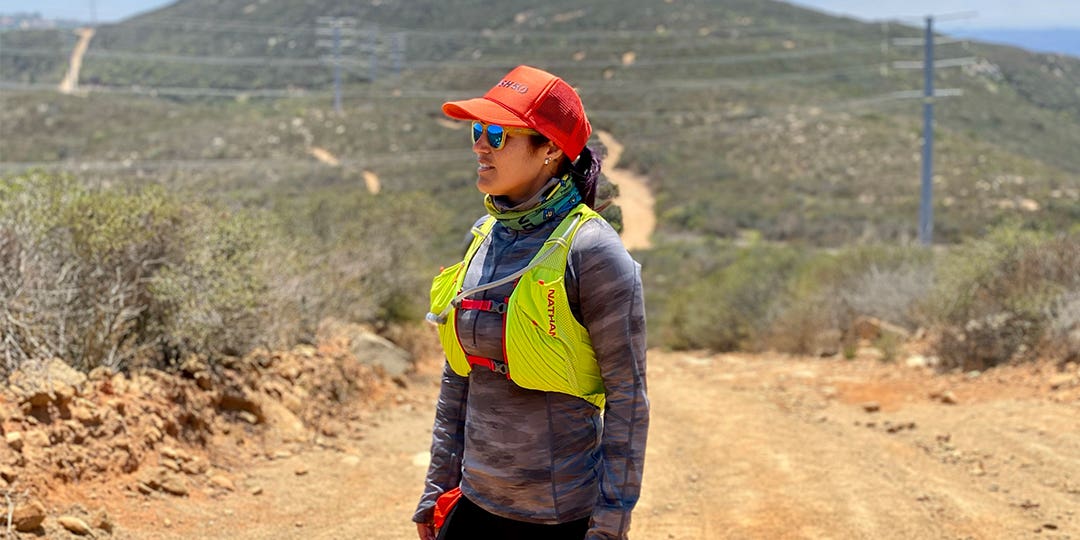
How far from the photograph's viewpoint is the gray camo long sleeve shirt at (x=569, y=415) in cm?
229

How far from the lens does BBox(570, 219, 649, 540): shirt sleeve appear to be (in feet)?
7.49

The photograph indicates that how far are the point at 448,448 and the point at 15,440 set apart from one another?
10.2 ft

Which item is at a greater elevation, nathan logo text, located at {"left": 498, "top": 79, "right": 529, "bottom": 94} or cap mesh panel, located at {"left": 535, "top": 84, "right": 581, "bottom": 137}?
nathan logo text, located at {"left": 498, "top": 79, "right": 529, "bottom": 94}

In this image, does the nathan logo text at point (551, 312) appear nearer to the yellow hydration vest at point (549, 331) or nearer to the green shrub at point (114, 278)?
the yellow hydration vest at point (549, 331)

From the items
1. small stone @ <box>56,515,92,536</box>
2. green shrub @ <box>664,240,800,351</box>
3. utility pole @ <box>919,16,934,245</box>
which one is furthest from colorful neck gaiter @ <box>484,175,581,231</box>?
utility pole @ <box>919,16,934,245</box>

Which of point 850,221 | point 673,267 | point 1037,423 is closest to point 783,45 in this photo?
point 850,221

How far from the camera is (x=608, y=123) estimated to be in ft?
140

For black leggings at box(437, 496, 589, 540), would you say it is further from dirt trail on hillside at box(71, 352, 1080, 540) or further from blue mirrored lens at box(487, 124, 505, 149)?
dirt trail on hillside at box(71, 352, 1080, 540)

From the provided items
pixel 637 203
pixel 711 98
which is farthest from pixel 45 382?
pixel 711 98

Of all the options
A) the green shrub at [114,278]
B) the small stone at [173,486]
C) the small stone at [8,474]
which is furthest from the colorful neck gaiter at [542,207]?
the green shrub at [114,278]

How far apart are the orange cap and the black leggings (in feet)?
2.93

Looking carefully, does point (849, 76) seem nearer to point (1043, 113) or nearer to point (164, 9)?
point (1043, 113)

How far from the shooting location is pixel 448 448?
107 inches

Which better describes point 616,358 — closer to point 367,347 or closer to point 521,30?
point 367,347
